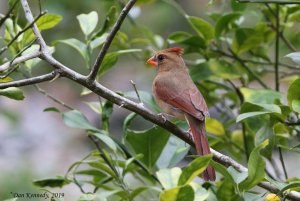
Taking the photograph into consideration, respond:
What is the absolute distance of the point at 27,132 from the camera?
7.50 m

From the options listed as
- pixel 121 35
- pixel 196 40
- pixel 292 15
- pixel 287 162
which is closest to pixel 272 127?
pixel 196 40

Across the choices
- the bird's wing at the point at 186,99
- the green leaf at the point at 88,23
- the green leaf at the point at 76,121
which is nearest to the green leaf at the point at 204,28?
the bird's wing at the point at 186,99

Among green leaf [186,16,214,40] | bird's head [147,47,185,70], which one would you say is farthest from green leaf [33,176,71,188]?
bird's head [147,47,185,70]

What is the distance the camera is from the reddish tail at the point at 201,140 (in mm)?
2639

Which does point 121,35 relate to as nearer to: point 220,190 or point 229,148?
point 229,148

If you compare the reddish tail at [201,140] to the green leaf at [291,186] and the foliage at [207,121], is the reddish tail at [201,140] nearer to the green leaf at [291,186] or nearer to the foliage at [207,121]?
the foliage at [207,121]

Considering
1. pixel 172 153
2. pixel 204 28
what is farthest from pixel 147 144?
pixel 204 28

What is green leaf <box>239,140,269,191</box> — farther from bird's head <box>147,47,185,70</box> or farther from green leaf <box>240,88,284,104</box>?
bird's head <box>147,47,185,70</box>

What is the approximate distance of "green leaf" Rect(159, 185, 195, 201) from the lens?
1844 mm

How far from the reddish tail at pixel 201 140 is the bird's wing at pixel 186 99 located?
0.04 m

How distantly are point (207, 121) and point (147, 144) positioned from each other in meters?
0.56

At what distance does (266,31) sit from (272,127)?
88cm

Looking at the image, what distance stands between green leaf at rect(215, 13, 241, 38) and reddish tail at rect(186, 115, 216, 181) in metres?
0.43

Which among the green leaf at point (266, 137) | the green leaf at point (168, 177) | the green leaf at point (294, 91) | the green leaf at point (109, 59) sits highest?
the green leaf at point (109, 59)
